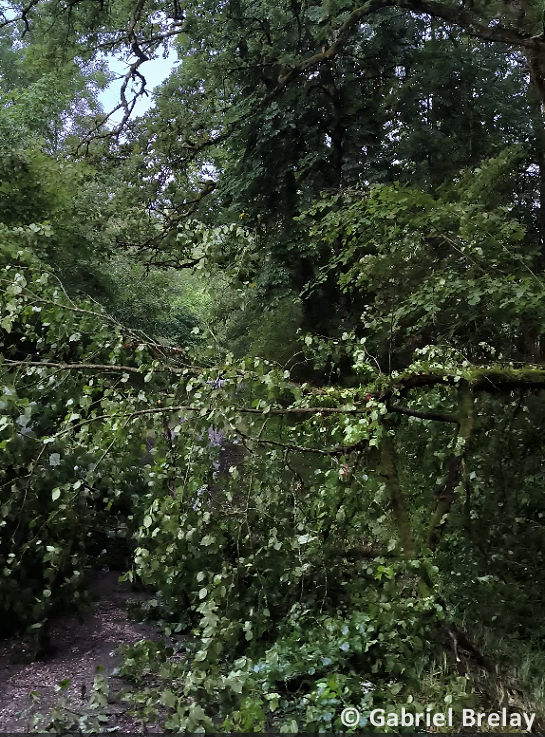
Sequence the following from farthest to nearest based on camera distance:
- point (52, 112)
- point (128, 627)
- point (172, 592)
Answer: point (52, 112), point (128, 627), point (172, 592)

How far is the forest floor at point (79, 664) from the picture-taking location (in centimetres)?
259

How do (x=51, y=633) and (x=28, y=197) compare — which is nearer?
(x=51, y=633)

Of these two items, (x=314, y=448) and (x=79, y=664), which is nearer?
(x=314, y=448)

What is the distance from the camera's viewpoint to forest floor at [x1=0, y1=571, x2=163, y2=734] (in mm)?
2592

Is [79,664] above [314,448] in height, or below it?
below

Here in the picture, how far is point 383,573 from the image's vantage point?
2.79m

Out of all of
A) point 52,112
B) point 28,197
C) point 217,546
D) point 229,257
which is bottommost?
point 217,546

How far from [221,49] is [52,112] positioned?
541cm

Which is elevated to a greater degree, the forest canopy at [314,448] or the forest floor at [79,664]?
the forest canopy at [314,448]

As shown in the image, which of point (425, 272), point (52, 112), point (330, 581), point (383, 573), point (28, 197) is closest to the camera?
point (383, 573)

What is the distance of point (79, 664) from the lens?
10.6ft

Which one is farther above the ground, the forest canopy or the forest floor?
the forest canopy

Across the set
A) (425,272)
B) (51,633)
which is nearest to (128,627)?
(51,633)

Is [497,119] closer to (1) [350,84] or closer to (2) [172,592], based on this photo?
(1) [350,84]
